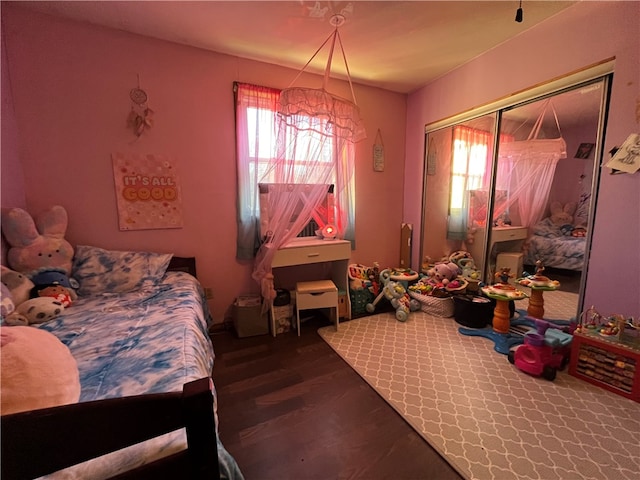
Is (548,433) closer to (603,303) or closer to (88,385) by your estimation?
(603,303)

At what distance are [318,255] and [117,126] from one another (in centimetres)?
205

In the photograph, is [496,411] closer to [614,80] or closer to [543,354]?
[543,354]

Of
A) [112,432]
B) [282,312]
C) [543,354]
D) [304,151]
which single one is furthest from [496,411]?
[304,151]

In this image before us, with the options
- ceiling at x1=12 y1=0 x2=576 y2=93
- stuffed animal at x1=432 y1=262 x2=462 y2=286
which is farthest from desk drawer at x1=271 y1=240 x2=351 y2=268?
ceiling at x1=12 y1=0 x2=576 y2=93

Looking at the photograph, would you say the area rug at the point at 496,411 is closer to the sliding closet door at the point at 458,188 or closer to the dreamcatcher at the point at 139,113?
the sliding closet door at the point at 458,188

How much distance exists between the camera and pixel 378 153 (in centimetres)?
341

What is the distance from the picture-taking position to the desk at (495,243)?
2576mm

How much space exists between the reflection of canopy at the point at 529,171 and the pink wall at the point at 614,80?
1.11 ft

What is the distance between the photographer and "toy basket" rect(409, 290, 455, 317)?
9.40 ft

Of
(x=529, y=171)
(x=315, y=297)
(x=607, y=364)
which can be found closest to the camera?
(x=607, y=364)

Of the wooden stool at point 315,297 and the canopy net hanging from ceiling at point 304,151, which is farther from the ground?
the canopy net hanging from ceiling at point 304,151

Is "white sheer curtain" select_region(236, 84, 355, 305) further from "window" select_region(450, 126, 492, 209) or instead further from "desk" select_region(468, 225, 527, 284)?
"desk" select_region(468, 225, 527, 284)

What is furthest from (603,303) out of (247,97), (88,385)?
(247,97)

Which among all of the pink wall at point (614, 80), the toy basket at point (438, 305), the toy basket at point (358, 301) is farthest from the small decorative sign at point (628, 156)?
the toy basket at point (358, 301)
